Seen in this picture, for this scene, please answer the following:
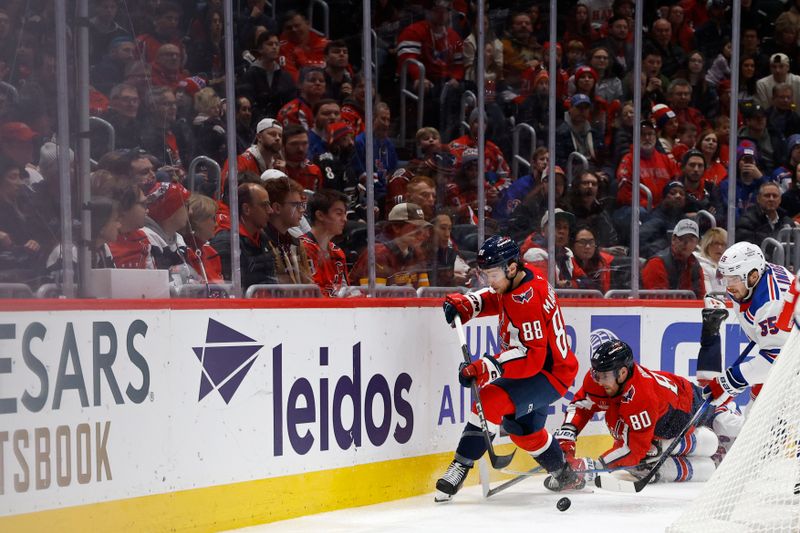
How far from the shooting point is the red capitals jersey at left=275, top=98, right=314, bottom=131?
5.52m

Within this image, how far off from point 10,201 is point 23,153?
0.59 feet

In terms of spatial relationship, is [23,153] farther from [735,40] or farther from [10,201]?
[735,40]

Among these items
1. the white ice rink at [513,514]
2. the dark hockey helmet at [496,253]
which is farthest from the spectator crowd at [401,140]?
the white ice rink at [513,514]

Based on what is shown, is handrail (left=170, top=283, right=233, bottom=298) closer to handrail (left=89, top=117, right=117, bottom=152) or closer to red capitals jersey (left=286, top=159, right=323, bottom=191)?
handrail (left=89, top=117, right=117, bottom=152)

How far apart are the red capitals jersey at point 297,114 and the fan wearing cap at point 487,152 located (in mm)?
999

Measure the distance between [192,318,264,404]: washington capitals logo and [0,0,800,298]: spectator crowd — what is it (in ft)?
0.84

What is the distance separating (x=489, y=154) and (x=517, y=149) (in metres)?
0.30

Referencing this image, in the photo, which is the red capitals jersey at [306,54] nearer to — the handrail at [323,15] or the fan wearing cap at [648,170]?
the handrail at [323,15]

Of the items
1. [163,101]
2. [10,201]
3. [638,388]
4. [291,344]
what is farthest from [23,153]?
[638,388]

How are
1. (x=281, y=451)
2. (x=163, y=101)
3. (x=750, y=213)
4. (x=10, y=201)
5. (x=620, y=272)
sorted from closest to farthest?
(x=10, y=201)
(x=163, y=101)
(x=281, y=451)
(x=620, y=272)
(x=750, y=213)

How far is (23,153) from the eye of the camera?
3916 mm

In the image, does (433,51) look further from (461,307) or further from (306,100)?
(461,307)

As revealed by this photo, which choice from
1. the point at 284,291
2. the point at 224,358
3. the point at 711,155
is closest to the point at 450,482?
the point at 284,291

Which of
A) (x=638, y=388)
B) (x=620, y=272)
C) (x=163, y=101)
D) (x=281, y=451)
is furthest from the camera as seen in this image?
(x=620, y=272)
